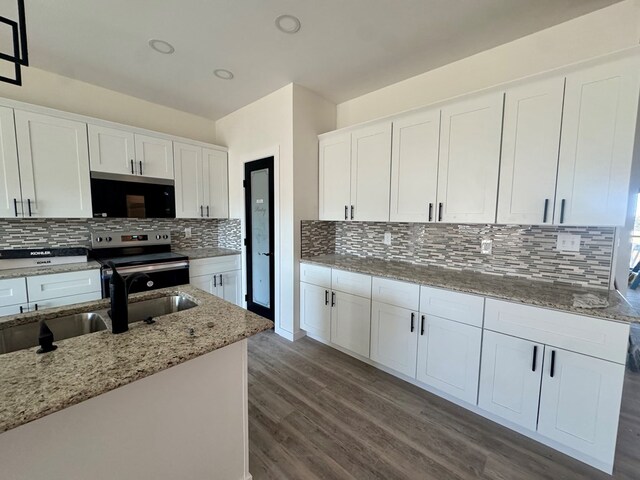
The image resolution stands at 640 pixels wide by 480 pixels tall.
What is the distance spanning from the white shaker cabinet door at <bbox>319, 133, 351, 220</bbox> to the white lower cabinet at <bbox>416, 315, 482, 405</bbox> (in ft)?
4.75

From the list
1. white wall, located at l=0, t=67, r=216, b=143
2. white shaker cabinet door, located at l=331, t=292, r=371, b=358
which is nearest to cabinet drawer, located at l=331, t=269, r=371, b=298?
white shaker cabinet door, located at l=331, t=292, r=371, b=358

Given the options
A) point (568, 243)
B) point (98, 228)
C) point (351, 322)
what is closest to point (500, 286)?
point (568, 243)

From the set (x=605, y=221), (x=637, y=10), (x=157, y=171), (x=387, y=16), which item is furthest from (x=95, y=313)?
(x=637, y=10)

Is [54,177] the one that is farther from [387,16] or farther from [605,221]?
[605,221]

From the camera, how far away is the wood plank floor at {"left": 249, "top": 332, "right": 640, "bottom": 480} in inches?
61.8

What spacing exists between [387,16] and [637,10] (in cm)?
161

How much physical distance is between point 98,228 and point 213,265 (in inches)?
52.4

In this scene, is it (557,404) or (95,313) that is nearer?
(95,313)

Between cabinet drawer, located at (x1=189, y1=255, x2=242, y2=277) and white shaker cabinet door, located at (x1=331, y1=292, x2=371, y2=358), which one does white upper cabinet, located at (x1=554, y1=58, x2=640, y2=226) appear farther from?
cabinet drawer, located at (x1=189, y1=255, x2=242, y2=277)

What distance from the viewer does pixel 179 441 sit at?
1.18 meters

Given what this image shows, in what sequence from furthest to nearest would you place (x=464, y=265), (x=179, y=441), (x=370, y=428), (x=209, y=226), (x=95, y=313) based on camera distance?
1. (x=209, y=226)
2. (x=464, y=265)
3. (x=370, y=428)
4. (x=95, y=313)
5. (x=179, y=441)

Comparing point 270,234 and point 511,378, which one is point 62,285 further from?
point 511,378

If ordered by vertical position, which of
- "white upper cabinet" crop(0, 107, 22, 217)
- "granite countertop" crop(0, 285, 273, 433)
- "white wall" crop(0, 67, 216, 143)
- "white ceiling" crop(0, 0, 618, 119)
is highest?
"white ceiling" crop(0, 0, 618, 119)

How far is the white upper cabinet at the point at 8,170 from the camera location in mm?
2344
